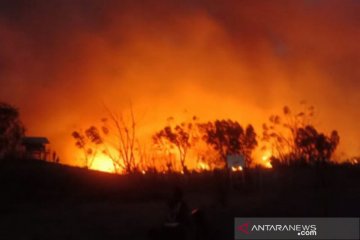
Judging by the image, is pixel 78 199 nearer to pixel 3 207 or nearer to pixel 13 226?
pixel 3 207

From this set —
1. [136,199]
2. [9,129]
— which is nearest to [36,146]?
[9,129]

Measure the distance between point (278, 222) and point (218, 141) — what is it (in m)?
30.5

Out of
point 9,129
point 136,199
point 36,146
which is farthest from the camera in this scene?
point 36,146

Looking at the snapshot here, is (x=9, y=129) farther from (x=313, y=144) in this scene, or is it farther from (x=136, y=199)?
(x=313, y=144)

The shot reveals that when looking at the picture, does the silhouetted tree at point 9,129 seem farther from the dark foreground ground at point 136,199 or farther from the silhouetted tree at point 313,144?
the silhouetted tree at point 313,144

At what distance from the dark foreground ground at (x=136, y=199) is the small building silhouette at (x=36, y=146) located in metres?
8.17

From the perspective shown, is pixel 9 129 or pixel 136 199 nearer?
pixel 136 199

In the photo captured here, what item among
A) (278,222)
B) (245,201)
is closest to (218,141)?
(245,201)

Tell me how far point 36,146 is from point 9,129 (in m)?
5.64

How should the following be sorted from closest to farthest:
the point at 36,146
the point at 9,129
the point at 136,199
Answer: the point at 136,199 < the point at 9,129 < the point at 36,146

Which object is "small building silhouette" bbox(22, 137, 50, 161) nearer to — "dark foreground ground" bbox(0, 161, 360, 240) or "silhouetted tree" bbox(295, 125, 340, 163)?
"dark foreground ground" bbox(0, 161, 360, 240)

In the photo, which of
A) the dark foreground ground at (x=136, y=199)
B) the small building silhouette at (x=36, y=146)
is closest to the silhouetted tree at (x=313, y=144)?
the dark foreground ground at (x=136, y=199)

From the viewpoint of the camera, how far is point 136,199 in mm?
29469

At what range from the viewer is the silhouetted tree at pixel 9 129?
39.4 metres
